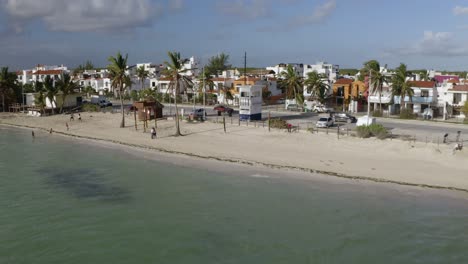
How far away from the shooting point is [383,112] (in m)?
67.2

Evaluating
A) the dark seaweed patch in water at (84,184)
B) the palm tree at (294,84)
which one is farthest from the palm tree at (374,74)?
the dark seaweed patch in water at (84,184)

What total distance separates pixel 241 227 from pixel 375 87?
46.4 m

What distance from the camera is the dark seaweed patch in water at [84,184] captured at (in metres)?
29.2

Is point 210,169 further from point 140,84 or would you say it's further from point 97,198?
point 140,84

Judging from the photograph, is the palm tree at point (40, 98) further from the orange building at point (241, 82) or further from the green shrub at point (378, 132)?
the green shrub at point (378, 132)

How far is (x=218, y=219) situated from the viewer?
2467cm

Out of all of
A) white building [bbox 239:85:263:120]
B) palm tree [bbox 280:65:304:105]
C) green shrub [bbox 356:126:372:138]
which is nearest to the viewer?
green shrub [bbox 356:126:372:138]

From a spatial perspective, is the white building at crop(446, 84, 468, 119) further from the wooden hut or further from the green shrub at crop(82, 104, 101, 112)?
the green shrub at crop(82, 104, 101, 112)

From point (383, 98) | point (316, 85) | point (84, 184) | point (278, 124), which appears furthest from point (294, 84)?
point (84, 184)

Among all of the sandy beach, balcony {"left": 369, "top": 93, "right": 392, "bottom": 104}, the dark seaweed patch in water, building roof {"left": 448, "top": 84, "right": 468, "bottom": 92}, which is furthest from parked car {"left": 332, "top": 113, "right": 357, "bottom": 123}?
the dark seaweed patch in water

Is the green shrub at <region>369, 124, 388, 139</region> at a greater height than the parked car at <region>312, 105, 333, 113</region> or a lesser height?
lesser

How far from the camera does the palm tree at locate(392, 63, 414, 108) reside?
208 ft

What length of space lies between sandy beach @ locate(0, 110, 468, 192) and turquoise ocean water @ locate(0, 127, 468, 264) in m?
2.61

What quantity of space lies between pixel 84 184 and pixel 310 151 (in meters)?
19.1
